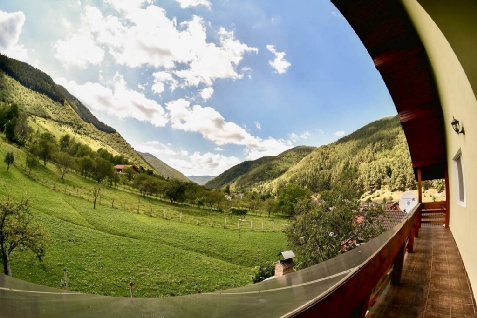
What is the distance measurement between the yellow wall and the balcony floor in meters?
0.18

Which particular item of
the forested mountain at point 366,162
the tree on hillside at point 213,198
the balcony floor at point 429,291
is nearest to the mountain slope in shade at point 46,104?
the tree on hillside at point 213,198

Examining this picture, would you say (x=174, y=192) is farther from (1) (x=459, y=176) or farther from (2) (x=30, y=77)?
(2) (x=30, y=77)

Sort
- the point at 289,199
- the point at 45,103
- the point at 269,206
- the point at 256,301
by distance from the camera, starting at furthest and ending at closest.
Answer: the point at 45,103 → the point at 269,206 → the point at 289,199 → the point at 256,301

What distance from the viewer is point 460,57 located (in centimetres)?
175

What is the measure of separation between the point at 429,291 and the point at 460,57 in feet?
7.90

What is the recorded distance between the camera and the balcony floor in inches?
91.6

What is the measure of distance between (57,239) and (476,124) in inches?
1135

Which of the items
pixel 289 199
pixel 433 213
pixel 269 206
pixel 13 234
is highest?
pixel 433 213

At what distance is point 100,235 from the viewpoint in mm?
27172

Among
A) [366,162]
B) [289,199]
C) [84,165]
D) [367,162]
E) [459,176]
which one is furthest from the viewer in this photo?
[366,162]

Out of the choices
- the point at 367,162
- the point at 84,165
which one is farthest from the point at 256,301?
the point at 367,162

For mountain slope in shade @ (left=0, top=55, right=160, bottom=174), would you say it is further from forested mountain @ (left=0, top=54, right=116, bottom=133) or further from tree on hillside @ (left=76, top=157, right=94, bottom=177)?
tree on hillside @ (left=76, top=157, right=94, bottom=177)

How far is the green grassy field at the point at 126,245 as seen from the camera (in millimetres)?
18828

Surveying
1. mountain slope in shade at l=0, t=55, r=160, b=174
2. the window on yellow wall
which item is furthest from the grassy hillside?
mountain slope in shade at l=0, t=55, r=160, b=174
